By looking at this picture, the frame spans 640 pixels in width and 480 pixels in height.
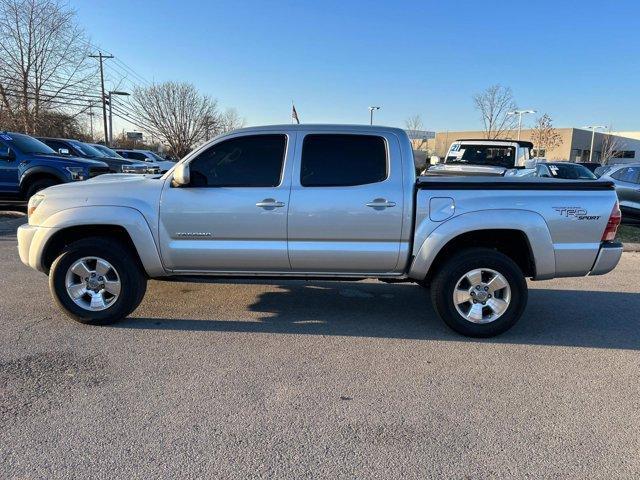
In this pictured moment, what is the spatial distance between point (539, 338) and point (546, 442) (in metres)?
1.85

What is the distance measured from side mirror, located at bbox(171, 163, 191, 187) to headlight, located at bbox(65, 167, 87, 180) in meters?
8.03

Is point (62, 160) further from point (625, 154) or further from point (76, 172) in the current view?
point (625, 154)

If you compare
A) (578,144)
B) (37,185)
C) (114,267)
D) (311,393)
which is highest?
(578,144)

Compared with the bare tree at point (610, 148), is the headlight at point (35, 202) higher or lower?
lower

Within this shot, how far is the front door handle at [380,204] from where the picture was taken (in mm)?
4332

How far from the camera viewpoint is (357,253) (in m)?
4.43

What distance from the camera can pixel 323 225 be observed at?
4391mm

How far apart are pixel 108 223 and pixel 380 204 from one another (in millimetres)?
2488

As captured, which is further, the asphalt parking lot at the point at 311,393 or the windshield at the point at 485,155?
the windshield at the point at 485,155

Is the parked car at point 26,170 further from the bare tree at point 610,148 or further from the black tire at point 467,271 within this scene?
the bare tree at point 610,148

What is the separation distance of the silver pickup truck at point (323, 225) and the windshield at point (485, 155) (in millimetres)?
8867

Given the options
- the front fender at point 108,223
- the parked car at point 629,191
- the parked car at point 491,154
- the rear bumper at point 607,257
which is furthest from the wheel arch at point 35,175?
the parked car at point 629,191

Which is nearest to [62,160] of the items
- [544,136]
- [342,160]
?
[342,160]

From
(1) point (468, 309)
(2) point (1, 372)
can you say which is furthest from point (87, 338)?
(1) point (468, 309)
